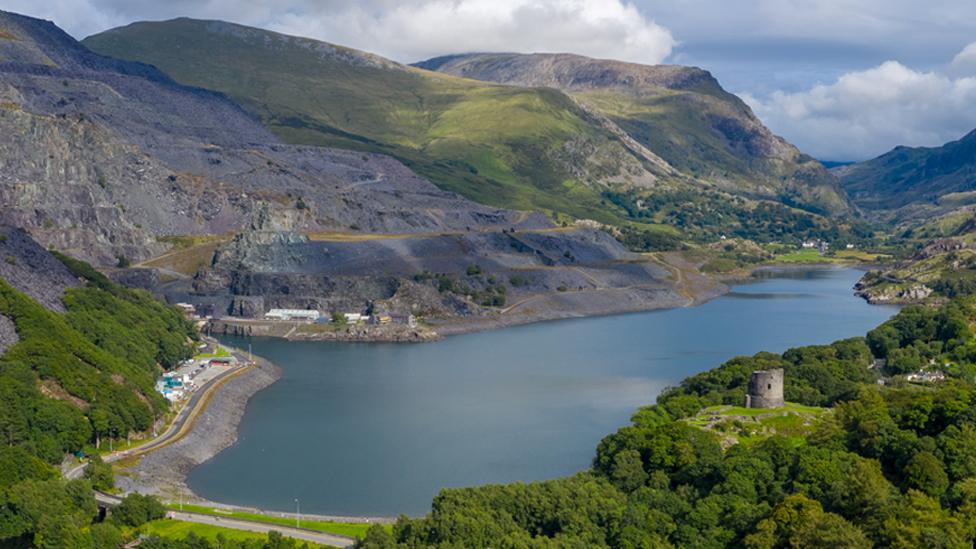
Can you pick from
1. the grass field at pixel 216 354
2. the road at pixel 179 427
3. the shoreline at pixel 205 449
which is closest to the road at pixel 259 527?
the shoreline at pixel 205 449

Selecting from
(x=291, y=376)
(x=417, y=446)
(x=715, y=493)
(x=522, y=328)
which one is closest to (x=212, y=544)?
(x=715, y=493)

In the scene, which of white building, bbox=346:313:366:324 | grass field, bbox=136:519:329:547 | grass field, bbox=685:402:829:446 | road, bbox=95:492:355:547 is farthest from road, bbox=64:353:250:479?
white building, bbox=346:313:366:324

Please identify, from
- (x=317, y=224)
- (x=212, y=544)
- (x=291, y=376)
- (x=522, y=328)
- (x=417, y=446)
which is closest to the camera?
(x=212, y=544)

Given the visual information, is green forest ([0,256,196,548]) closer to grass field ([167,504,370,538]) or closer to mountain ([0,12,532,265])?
grass field ([167,504,370,538])

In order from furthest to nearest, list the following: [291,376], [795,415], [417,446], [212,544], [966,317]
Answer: [291,376] < [966,317] < [417,446] < [795,415] < [212,544]

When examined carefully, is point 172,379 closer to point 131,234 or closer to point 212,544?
point 212,544

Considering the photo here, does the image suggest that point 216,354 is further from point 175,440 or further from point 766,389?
point 766,389

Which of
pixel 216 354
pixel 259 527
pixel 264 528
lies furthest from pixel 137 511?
pixel 216 354
